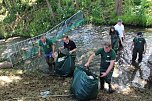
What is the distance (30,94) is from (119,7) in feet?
45.5

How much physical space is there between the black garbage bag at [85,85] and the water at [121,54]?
5.42ft

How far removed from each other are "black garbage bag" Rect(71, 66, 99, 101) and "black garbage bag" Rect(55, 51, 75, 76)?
171 centimetres

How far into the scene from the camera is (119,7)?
21891 millimetres

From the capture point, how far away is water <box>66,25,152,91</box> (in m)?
10.9

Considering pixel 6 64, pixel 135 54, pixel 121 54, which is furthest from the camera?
pixel 121 54

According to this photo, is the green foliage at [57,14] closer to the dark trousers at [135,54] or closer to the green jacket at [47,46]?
the dark trousers at [135,54]

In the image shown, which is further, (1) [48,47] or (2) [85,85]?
(1) [48,47]

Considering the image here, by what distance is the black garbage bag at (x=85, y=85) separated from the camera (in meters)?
8.73

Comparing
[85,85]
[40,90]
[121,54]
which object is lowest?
[121,54]

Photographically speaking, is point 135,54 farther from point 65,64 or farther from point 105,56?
point 105,56

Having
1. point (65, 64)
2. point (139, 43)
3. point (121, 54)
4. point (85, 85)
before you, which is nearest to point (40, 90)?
point (65, 64)

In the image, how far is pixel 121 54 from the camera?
46.0ft

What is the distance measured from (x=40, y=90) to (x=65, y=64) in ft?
4.74

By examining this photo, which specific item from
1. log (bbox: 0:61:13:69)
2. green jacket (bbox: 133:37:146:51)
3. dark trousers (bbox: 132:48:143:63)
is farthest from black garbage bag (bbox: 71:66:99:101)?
log (bbox: 0:61:13:69)
